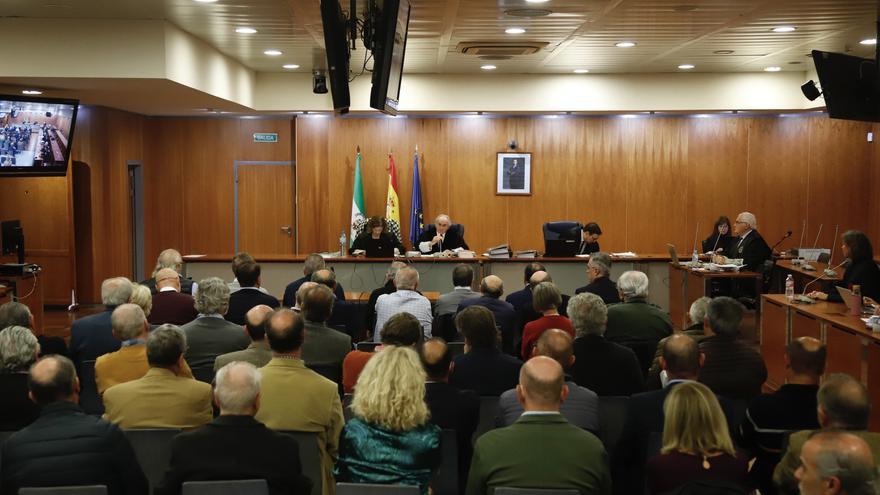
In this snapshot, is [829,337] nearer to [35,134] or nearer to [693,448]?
[693,448]

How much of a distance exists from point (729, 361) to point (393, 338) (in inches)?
76.8

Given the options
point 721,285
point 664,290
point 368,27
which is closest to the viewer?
point 368,27

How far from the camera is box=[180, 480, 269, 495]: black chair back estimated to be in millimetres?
3111

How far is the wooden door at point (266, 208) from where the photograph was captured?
49.6 feet

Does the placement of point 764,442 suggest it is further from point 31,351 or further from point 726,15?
point 726,15

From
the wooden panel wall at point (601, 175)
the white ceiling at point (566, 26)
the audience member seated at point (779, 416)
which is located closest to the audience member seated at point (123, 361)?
the audience member seated at point (779, 416)

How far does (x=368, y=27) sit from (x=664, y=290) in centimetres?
700

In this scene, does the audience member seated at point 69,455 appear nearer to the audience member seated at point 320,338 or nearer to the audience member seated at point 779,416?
the audience member seated at point 320,338

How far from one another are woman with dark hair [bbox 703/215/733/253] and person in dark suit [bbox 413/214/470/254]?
3791 millimetres

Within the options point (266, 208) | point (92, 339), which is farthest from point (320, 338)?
point (266, 208)

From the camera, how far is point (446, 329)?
6953 mm

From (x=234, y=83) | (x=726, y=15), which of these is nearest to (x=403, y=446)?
(x=726, y=15)

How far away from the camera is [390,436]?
343cm

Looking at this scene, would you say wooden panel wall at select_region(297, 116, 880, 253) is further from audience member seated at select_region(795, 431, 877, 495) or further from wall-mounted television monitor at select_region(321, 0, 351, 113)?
audience member seated at select_region(795, 431, 877, 495)
